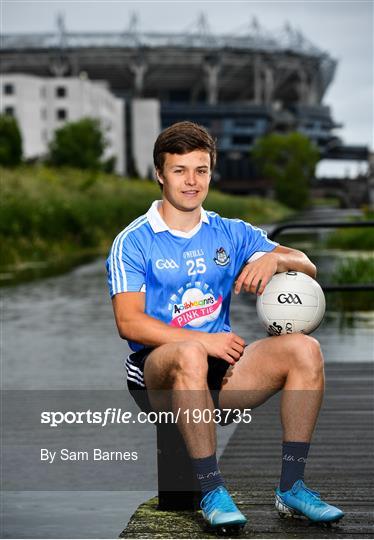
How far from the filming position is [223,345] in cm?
447

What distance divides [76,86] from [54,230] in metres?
83.4

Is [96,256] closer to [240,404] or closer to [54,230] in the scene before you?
[54,230]

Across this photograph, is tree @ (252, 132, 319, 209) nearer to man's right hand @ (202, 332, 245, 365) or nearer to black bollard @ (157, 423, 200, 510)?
black bollard @ (157, 423, 200, 510)

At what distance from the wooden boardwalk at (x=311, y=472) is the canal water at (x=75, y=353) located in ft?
1.80

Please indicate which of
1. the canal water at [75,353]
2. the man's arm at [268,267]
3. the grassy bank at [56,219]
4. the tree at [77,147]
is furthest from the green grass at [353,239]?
the tree at [77,147]

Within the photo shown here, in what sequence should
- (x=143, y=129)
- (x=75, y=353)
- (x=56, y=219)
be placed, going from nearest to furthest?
1. (x=75, y=353)
2. (x=56, y=219)
3. (x=143, y=129)

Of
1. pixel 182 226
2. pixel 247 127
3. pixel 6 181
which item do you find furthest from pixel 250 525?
pixel 247 127

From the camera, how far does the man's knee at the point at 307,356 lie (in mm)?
4523

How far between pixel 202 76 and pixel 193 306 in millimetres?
155218

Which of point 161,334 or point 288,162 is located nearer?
point 161,334

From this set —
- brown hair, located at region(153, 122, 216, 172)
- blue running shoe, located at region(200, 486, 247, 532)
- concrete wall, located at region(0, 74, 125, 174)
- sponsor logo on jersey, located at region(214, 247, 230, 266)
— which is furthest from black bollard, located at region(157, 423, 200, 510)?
concrete wall, located at region(0, 74, 125, 174)

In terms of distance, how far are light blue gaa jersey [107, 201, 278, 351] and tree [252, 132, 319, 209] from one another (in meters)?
122

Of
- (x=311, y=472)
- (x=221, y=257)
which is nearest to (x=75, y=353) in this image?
(x=311, y=472)

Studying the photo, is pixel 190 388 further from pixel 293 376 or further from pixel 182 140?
pixel 182 140
